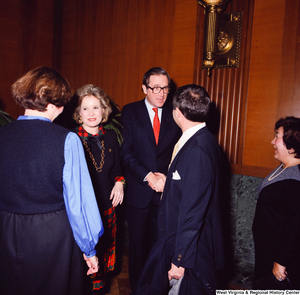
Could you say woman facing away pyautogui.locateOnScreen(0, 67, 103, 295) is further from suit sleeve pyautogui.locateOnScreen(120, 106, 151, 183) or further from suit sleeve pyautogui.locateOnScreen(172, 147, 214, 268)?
suit sleeve pyautogui.locateOnScreen(120, 106, 151, 183)

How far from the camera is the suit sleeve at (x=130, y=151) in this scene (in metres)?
2.13

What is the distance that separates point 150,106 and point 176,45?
1005 millimetres

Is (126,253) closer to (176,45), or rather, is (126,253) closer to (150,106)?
(150,106)

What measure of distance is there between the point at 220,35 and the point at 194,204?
6.44ft

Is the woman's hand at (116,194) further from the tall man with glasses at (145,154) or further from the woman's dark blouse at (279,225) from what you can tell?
the woman's dark blouse at (279,225)

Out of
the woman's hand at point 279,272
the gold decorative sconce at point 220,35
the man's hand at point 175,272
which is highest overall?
the gold decorative sconce at point 220,35

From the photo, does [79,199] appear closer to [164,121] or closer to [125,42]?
[164,121]

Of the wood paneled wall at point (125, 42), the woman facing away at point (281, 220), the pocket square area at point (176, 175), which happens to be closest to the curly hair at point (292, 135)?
the woman facing away at point (281, 220)

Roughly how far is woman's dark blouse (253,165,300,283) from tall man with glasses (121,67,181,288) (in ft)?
2.79

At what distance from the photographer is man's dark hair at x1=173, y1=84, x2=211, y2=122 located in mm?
1524

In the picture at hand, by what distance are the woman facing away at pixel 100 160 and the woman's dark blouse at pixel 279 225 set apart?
1.13m

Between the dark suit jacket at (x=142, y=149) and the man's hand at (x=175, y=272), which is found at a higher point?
the dark suit jacket at (x=142, y=149)

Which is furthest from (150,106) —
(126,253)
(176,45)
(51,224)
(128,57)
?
(126,253)

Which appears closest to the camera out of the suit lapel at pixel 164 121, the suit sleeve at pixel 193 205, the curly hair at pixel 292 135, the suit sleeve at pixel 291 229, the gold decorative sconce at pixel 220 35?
the suit sleeve at pixel 193 205
